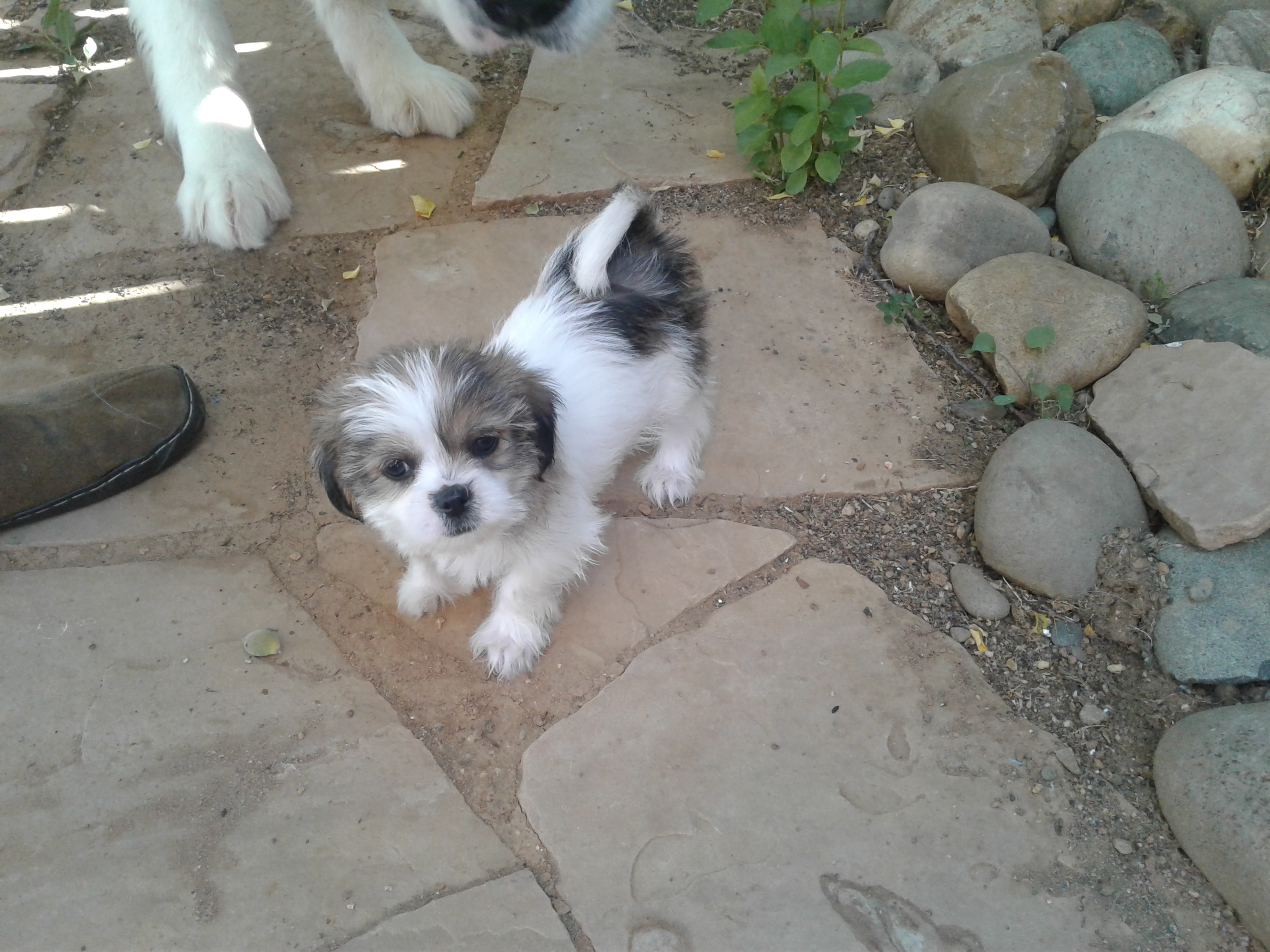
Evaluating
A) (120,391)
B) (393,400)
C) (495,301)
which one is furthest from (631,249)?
(120,391)

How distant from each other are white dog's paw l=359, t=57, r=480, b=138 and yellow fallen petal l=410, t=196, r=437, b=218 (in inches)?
17.9

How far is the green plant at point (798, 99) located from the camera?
11.5 feet

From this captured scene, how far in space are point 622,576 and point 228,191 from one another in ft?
7.45

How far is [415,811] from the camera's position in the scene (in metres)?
2.31

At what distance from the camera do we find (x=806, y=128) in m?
3.71

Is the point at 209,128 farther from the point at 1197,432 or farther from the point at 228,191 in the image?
the point at 1197,432

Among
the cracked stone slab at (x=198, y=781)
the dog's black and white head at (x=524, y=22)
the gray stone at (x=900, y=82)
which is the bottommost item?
the cracked stone slab at (x=198, y=781)

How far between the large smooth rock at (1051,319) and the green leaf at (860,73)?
91cm

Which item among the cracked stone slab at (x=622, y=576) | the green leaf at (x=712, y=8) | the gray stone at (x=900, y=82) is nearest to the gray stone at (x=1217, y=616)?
the cracked stone slab at (x=622, y=576)

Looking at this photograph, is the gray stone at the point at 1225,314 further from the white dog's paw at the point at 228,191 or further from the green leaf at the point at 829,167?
the white dog's paw at the point at 228,191

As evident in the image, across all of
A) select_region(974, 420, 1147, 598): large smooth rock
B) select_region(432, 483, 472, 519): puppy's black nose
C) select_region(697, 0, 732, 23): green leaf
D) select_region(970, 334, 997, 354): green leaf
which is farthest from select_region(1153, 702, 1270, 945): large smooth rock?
select_region(697, 0, 732, 23): green leaf

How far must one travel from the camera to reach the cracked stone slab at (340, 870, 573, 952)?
6.75 ft

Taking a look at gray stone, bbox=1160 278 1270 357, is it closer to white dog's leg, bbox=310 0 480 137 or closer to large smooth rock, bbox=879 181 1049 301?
large smooth rock, bbox=879 181 1049 301

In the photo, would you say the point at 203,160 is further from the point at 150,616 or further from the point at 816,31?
the point at 816,31
